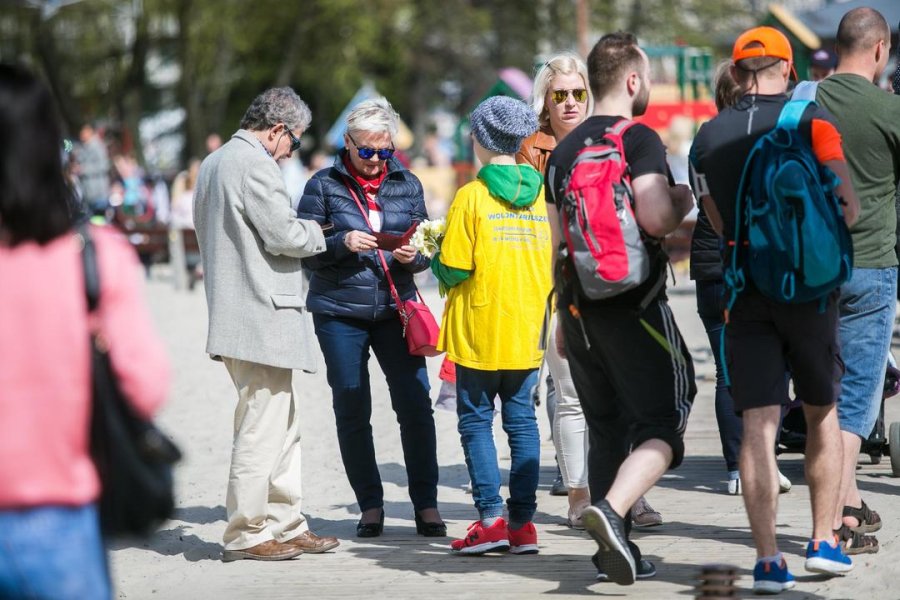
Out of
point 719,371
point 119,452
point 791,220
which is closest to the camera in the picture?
point 119,452

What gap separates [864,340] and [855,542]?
2.79 feet

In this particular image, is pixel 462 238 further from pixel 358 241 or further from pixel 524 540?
pixel 524 540

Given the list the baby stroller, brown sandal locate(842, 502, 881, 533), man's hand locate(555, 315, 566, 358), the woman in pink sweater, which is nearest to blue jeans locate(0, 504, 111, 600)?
the woman in pink sweater

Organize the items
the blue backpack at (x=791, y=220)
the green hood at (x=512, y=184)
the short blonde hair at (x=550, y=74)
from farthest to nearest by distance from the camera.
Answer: the short blonde hair at (x=550, y=74), the green hood at (x=512, y=184), the blue backpack at (x=791, y=220)

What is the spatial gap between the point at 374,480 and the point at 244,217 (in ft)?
4.68

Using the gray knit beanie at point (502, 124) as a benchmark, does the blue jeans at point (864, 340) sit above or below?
below

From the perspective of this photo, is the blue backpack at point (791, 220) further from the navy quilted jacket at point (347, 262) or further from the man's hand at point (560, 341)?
the navy quilted jacket at point (347, 262)

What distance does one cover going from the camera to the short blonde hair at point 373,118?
660 centimetres

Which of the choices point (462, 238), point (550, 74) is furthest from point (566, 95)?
point (462, 238)

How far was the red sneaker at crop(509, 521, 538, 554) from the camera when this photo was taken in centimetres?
625

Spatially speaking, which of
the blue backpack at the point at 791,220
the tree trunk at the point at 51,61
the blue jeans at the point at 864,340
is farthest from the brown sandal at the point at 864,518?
the tree trunk at the point at 51,61

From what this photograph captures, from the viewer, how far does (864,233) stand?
19.8 feet

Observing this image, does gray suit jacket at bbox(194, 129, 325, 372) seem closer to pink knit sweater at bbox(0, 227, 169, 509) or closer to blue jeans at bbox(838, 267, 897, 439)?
blue jeans at bbox(838, 267, 897, 439)

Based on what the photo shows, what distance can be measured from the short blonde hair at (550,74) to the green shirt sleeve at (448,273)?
102 cm
